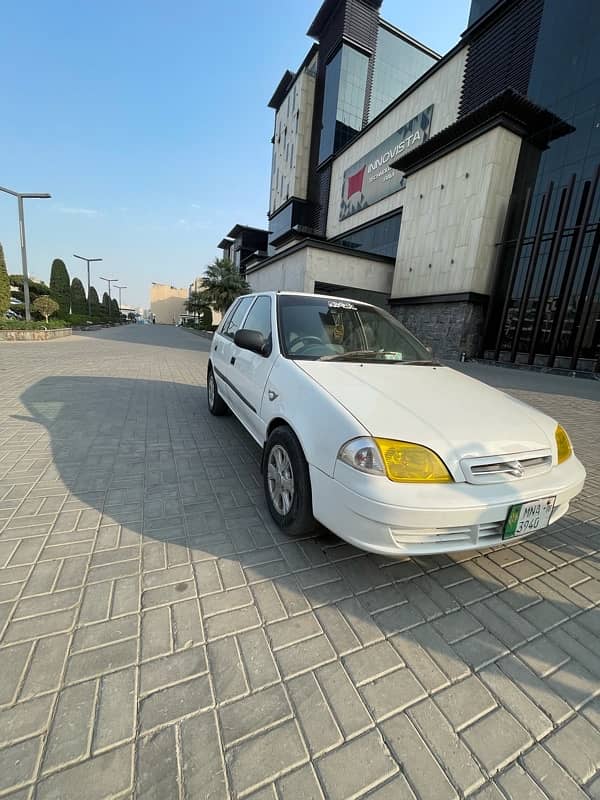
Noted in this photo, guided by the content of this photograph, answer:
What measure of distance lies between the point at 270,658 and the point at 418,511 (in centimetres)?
96

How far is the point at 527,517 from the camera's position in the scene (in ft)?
6.13

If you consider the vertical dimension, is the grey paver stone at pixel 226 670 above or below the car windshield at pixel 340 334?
below

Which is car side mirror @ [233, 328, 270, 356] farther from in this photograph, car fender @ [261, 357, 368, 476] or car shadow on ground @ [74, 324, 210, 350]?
car shadow on ground @ [74, 324, 210, 350]

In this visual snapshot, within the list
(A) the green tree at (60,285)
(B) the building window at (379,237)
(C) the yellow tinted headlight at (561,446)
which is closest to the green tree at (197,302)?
(A) the green tree at (60,285)

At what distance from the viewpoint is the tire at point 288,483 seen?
2137 millimetres

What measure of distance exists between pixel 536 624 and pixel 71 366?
10.7m

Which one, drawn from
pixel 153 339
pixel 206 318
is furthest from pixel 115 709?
pixel 206 318

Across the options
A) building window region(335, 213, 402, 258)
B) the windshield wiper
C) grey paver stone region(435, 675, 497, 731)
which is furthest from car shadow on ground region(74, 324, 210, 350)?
grey paver stone region(435, 675, 497, 731)

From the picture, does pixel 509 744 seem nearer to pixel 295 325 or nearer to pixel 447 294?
pixel 295 325

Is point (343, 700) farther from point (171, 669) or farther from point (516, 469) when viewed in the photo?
point (516, 469)

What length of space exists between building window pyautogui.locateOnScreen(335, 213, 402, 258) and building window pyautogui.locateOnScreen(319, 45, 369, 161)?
31.2 ft

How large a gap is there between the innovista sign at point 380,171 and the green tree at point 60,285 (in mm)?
27534

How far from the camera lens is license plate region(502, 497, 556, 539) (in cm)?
182

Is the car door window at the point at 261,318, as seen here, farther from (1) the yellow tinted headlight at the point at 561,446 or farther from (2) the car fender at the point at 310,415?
(1) the yellow tinted headlight at the point at 561,446
